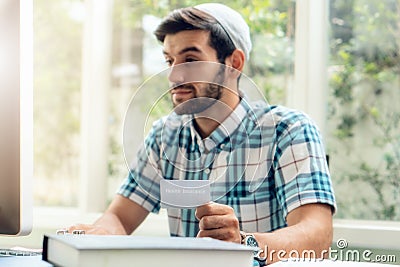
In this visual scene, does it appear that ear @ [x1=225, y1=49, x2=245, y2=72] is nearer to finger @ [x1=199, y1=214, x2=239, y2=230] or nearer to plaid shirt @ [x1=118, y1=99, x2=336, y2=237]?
plaid shirt @ [x1=118, y1=99, x2=336, y2=237]

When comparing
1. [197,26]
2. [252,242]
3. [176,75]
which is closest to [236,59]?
[197,26]

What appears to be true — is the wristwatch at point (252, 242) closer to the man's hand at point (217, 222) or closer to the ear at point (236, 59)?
the man's hand at point (217, 222)

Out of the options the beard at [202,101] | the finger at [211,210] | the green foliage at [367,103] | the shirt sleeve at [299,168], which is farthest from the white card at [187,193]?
the green foliage at [367,103]

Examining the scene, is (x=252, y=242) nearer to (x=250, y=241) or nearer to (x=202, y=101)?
(x=250, y=241)

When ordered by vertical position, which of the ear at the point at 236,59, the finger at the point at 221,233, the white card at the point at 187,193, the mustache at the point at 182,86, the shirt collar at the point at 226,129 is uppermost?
the ear at the point at 236,59

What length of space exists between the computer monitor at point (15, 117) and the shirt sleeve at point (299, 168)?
2.09 feet

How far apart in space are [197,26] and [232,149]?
333mm

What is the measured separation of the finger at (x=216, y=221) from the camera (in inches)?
44.3

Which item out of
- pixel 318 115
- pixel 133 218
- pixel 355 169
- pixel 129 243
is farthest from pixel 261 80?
pixel 129 243

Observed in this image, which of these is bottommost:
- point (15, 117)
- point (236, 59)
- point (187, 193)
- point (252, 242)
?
point (252, 242)

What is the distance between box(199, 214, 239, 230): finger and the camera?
3.69ft

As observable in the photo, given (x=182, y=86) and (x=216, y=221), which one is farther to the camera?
(x=182, y=86)

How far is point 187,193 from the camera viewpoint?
1062mm

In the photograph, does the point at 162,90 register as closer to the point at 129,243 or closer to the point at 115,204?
the point at 115,204
